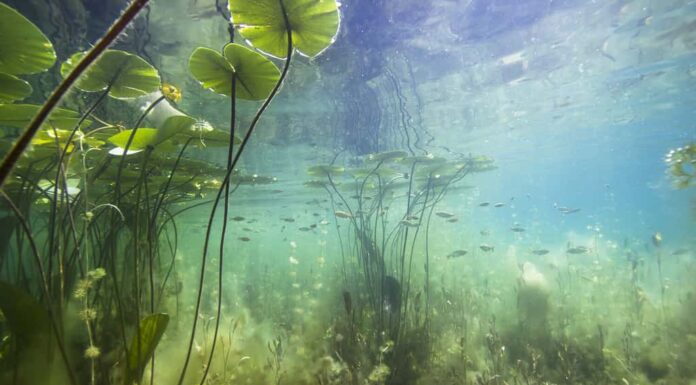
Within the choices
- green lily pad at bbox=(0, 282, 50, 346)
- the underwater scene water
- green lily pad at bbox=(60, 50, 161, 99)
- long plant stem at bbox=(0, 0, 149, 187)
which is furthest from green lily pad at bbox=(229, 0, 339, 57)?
green lily pad at bbox=(0, 282, 50, 346)

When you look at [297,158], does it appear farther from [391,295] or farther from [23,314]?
[23,314]

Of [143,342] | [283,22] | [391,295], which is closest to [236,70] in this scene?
[283,22]

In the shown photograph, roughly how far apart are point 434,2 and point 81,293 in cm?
929

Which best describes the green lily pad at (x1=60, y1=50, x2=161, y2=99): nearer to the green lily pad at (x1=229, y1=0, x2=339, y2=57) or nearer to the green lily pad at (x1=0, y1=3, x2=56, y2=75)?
the green lily pad at (x1=0, y1=3, x2=56, y2=75)

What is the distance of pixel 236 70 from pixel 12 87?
266 cm

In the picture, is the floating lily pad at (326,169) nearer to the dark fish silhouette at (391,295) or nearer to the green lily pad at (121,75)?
the dark fish silhouette at (391,295)

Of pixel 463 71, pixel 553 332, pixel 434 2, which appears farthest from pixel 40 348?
pixel 463 71

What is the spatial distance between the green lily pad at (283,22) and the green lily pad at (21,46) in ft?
5.24

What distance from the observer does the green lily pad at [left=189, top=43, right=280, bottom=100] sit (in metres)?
2.76

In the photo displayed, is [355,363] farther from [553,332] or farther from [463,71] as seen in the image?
[463,71]

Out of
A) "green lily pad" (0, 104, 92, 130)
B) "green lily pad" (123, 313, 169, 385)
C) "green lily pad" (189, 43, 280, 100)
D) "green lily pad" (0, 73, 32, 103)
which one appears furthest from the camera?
"green lily pad" (0, 104, 92, 130)

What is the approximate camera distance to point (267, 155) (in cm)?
1800

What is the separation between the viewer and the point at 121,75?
3.65m

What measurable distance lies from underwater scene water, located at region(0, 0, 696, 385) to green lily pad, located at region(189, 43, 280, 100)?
0.03 meters
